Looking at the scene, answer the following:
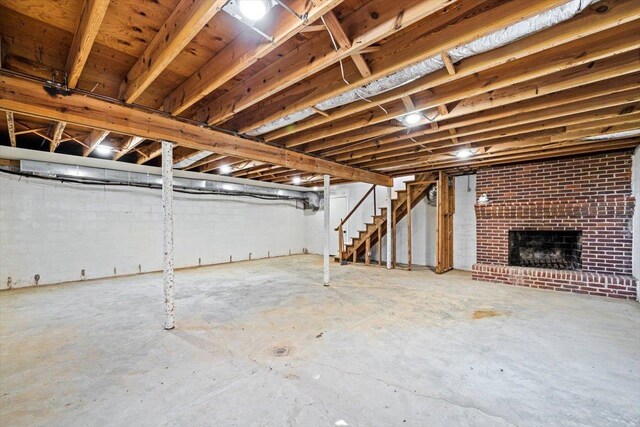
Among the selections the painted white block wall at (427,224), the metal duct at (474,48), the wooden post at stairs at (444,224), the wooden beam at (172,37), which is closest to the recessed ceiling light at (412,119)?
the metal duct at (474,48)

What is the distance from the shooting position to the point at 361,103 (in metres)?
2.60

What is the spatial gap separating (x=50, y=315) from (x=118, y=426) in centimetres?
279

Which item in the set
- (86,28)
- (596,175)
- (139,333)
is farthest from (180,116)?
(596,175)

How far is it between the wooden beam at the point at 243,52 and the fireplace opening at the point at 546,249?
18.2ft

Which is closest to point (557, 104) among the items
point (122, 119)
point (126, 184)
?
point (122, 119)

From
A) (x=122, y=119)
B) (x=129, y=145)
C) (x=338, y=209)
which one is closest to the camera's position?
(x=122, y=119)

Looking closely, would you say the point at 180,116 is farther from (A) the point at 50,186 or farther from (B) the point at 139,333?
(A) the point at 50,186

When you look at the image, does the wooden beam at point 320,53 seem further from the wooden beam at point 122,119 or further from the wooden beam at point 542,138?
the wooden beam at point 542,138

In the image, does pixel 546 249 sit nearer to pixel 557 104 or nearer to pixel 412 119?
pixel 557 104

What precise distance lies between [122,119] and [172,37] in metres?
1.41

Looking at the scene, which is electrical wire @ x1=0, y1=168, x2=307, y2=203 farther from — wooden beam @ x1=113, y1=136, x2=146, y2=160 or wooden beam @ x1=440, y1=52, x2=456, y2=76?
wooden beam @ x1=440, y1=52, x2=456, y2=76

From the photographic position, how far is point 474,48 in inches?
66.5

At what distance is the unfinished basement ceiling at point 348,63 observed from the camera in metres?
1.54

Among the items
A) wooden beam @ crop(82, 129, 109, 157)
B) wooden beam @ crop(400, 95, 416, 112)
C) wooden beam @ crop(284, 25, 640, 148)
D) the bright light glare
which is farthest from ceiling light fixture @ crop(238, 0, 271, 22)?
wooden beam @ crop(82, 129, 109, 157)
